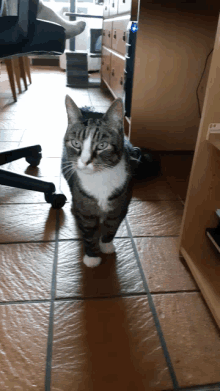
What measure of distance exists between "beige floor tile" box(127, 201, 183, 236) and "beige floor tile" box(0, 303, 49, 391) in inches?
20.1

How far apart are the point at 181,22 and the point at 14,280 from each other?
1577 millimetres

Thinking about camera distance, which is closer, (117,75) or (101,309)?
(101,309)

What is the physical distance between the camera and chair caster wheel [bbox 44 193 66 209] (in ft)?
4.30

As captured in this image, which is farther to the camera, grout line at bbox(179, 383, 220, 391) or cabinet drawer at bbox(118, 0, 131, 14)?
cabinet drawer at bbox(118, 0, 131, 14)

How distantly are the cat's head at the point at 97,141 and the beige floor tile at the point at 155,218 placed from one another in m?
0.43

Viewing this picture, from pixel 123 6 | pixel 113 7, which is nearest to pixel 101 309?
pixel 123 6

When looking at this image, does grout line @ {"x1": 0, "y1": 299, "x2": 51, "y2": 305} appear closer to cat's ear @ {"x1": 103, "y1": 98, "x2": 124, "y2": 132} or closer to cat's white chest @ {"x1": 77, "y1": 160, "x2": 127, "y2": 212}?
cat's white chest @ {"x1": 77, "y1": 160, "x2": 127, "y2": 212}

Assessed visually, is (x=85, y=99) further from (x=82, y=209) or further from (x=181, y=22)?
(x=82, y=209)

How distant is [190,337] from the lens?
0.79 metres

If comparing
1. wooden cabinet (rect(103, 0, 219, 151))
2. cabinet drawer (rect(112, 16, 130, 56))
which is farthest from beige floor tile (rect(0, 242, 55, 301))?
cabinet drawer (rect(112, 16, 130, 56))

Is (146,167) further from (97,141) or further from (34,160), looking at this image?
(97,141)

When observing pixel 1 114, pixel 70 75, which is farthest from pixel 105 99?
pixel 1 114

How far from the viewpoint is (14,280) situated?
95 cm

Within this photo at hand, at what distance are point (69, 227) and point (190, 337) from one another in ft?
2.03
